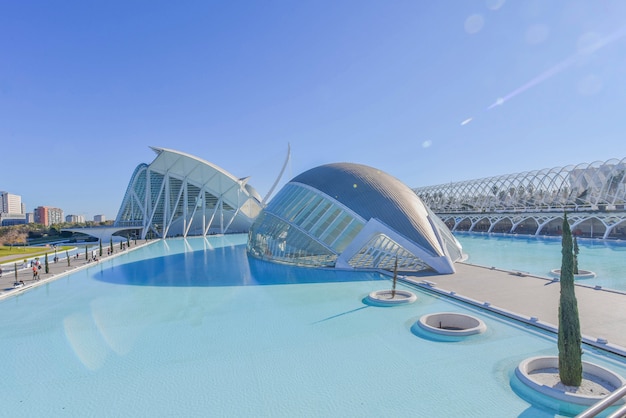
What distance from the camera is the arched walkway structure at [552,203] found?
4041 cm

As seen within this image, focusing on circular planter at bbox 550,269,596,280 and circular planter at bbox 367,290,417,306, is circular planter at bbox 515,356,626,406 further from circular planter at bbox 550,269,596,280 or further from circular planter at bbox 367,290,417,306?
circular planter at bbox 550,269,596,280

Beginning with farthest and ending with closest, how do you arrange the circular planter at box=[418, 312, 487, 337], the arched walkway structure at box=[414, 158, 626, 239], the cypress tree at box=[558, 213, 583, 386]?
the arched walkway structure at box=[414, 158, 626, 239]
the circular planter at box=[418, 312, 487, 337]
the cypress tree at box=[558, 213, 583, 386]

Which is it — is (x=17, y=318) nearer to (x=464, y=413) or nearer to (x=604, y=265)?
(x=464, y=413)

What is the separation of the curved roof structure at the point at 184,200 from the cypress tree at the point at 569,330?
4762cm

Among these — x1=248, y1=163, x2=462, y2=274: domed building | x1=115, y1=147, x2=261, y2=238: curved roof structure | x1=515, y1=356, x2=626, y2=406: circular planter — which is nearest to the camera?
x1=515, y1=356, x2=626, y2=406: circular planter

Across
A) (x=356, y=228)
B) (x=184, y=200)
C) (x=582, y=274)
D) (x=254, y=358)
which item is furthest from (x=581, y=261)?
(x=184, y=200)

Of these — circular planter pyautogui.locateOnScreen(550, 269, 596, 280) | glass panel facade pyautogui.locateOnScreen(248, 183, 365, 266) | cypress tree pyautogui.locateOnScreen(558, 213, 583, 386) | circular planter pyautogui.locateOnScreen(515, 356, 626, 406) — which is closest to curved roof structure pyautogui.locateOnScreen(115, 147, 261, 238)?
glass panel facade pyautogui.locateOnScreen(248, 183, 365, 266)

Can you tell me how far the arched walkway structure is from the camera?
1591 inches

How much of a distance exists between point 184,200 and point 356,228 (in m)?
37.4

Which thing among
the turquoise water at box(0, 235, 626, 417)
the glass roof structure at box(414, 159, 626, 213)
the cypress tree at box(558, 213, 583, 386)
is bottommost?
the turquoise water at box(0, 235, 626, 417)

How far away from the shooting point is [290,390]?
693 centimetres

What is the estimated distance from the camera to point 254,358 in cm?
841

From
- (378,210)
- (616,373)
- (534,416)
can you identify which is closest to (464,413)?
(534,416)

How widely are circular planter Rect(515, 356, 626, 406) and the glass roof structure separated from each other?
46.0 metres
